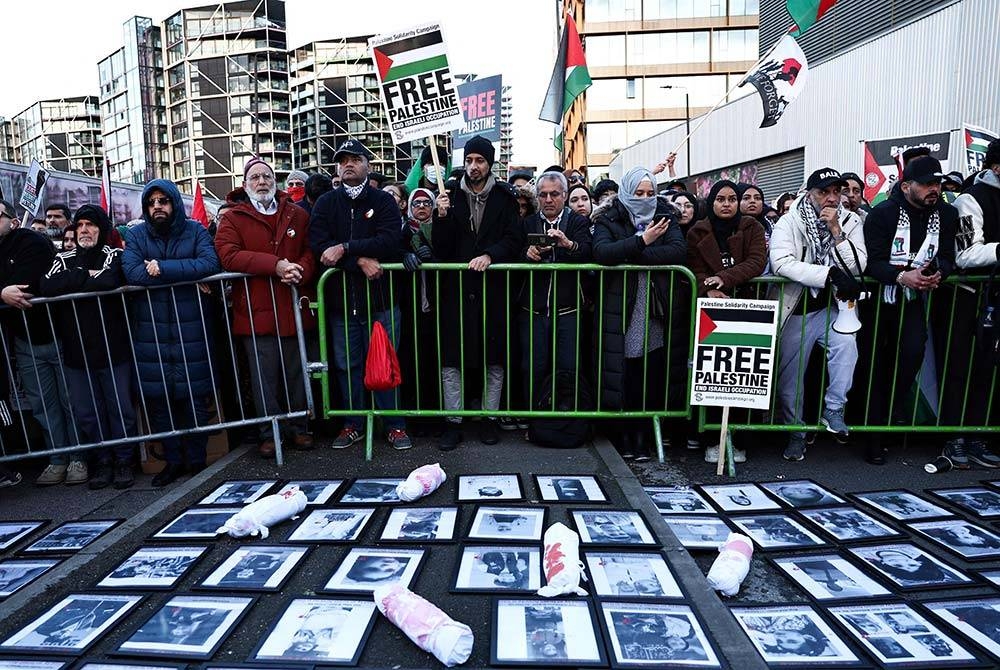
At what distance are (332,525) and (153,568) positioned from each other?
954 mm

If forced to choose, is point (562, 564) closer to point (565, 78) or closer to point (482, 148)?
point (482, 148)

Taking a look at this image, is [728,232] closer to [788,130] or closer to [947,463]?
[947,463]

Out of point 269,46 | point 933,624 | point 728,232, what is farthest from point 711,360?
point 269,46

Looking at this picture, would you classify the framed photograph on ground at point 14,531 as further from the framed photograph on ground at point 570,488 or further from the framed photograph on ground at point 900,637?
the framed photograph on ground at point 900,637

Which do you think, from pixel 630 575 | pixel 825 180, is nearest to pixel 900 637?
pixel 630 575

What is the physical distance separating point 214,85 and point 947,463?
79.6 meters

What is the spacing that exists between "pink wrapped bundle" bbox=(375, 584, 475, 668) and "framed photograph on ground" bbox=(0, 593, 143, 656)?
3.97ft

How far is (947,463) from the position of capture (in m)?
4.89

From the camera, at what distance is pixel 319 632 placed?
2818 mm

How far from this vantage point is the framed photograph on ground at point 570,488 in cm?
427

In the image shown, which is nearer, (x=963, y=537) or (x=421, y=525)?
(x=963, y=537)

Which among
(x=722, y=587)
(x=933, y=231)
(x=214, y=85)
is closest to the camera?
(x=722, y=587)

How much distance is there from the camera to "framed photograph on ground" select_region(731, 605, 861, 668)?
2635 millimetres

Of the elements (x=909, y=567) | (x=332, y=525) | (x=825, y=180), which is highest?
(x=825, y=180)
